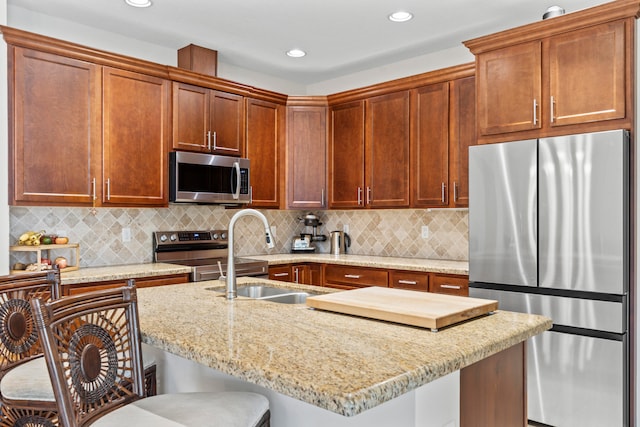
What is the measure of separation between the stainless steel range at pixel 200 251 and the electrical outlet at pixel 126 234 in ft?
0.68

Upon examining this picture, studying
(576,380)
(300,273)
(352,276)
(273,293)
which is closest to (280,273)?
(300,273)

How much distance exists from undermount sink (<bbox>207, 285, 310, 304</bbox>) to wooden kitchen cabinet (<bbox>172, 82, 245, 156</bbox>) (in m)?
1.71

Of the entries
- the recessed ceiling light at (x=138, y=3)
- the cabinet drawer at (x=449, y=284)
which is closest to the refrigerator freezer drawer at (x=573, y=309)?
the cabinet drawer at (x=449, y=284)

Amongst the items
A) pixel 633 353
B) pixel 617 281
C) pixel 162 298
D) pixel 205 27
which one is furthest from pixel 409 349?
pixel 205 27

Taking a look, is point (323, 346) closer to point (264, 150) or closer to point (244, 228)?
point (264, 150)

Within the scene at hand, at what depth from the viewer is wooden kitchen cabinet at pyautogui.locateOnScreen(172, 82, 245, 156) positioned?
379 cm

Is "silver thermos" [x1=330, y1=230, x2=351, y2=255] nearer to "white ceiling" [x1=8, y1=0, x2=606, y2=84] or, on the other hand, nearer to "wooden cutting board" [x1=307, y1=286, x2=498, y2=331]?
"white ceiling" [x1=8, y1=0, x2=606, y2=84]

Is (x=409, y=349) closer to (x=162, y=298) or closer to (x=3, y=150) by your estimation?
(x=162, y=298)

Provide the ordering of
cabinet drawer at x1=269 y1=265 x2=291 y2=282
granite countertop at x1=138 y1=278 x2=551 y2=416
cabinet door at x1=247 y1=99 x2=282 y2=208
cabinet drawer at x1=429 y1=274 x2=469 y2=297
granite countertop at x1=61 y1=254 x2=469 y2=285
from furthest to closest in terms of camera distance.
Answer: cabinet door at x1=247 y1=99 x2=282 y2=208
cabinet drawer at x1=269 y1=265 x2=291 y2=282
cabinet drawer at x1=429 y1=274 x2=469 y2=297
granite countertop at x1=61 y1=254 x2=469 y2=285
granite countertop at x1=138 y1=278 x2=551 y2=416

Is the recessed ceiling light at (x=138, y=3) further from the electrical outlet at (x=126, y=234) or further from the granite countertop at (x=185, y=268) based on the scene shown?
the granite countertop at (x=185, y=268)

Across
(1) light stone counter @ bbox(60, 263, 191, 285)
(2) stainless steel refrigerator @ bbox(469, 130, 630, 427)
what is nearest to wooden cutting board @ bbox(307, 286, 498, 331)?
(2) stainless steel refrigerator @ bbox(469, 130, 630, 427)

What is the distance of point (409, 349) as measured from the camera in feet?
4.11

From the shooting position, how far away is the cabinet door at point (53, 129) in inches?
119

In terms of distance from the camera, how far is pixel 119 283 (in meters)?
3.21
